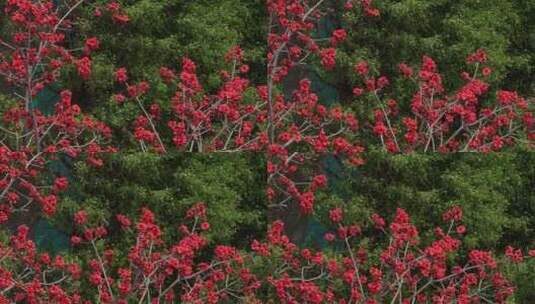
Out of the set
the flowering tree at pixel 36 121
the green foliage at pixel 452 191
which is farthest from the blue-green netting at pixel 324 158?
the flowering tree at pixel 36 121

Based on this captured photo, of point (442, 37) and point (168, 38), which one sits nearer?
point (168, 38)

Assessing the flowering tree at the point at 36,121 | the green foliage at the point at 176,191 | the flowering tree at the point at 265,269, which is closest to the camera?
the flowering tree at the point at 265,269

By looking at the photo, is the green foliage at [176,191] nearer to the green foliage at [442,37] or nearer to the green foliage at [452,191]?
the green foliage at [452,191]

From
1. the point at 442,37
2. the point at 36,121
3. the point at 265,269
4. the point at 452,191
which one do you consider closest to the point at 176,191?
the point at 265,269

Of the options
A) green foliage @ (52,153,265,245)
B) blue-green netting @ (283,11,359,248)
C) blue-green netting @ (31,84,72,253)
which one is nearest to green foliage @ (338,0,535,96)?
blue-green netting @ (283,11,359,248)

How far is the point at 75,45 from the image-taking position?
615 cm

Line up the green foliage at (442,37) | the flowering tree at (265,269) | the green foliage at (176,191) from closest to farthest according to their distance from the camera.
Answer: the flowering tree at (265,269), the green foliage at (176,191), the green foliage at (442,37)

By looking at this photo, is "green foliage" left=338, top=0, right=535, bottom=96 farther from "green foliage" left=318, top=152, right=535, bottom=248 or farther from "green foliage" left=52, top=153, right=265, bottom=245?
"green foliage" left=52, top=153, right=265, bottom=245

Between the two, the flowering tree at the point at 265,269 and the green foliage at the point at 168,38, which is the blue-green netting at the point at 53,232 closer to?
the flowering tree at the point at 265,269

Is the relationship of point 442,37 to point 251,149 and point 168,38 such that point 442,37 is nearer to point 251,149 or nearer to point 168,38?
point 251,149

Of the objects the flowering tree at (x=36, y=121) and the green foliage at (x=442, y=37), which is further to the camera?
the green foliage at (x=442, y=37)

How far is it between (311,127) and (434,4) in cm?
105

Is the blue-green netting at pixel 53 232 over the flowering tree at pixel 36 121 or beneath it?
beneath

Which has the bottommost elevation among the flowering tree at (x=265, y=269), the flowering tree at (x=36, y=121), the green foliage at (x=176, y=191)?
the flowering tree at (x=265, y=269)
